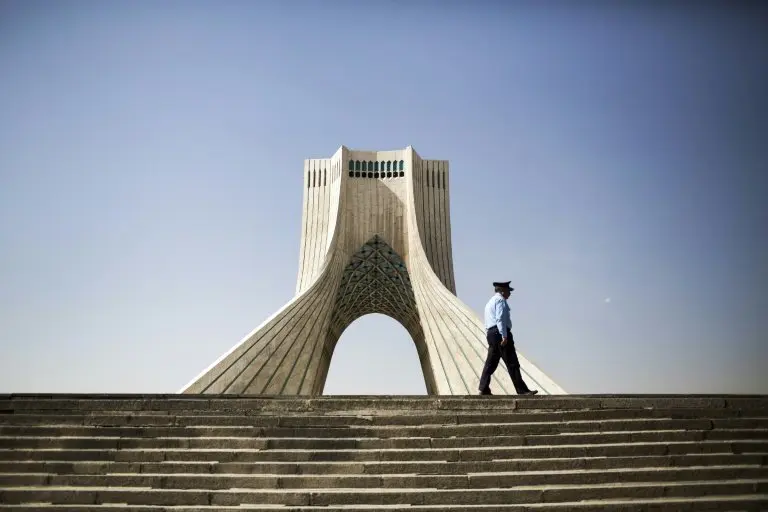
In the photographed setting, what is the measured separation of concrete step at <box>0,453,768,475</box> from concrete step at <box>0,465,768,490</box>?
57 millimetres

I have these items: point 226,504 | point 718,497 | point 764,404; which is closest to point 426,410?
point 226,504

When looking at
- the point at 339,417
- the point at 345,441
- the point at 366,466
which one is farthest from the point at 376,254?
the point at 366,466

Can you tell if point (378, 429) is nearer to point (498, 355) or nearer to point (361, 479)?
point (361, 479)

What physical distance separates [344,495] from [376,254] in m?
12.1

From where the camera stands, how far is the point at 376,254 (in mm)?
15305

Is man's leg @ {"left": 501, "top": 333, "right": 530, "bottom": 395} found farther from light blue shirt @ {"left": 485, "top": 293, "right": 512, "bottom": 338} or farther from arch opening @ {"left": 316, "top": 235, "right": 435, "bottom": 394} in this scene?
arch opening @ {"left": 316, "top": 235, "right": 435, "bottom": 394}

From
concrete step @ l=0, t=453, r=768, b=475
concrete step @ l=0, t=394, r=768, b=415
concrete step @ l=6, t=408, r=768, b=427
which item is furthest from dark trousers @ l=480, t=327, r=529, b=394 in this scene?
concrete step @ l=0, t=453, r=768, b=475

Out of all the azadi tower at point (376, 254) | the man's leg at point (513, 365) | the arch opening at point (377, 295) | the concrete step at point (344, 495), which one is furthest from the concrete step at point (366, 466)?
the arch opening at point (377, 295)

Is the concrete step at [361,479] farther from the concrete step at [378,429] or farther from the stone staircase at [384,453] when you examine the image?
the concrete step at [378,429]

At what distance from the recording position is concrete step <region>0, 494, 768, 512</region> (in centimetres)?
316

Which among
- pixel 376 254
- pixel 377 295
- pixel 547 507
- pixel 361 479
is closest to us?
pixel 547 507

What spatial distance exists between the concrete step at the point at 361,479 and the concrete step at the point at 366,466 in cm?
6

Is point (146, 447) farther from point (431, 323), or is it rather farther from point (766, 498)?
point (431, 323)

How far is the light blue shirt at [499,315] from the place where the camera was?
508 cm
